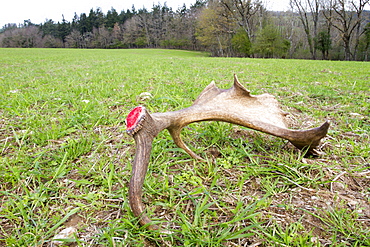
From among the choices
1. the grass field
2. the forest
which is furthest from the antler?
the forest

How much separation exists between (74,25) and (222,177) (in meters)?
94.8

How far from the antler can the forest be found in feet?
118

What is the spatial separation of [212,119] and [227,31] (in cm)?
3900

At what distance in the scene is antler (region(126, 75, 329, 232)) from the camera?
3.98 ft

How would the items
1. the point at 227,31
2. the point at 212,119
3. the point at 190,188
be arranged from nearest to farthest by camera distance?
the point at 190,188
the point at 212,119
the point at 227,31

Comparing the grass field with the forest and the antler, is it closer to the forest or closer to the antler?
the antler

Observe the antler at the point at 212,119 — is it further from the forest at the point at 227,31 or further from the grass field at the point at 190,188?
the forest at the point at 227,31

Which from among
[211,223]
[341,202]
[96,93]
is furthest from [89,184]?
[96,93]

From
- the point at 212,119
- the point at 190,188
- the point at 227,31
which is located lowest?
the point at 190,188

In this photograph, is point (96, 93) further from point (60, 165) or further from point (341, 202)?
point (341, 202)

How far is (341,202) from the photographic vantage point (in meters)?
1.34

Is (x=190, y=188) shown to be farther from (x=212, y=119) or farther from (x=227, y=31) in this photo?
(x=227, y=31)

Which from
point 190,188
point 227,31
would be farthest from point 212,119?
point 227,31

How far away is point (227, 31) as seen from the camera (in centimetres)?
3666
